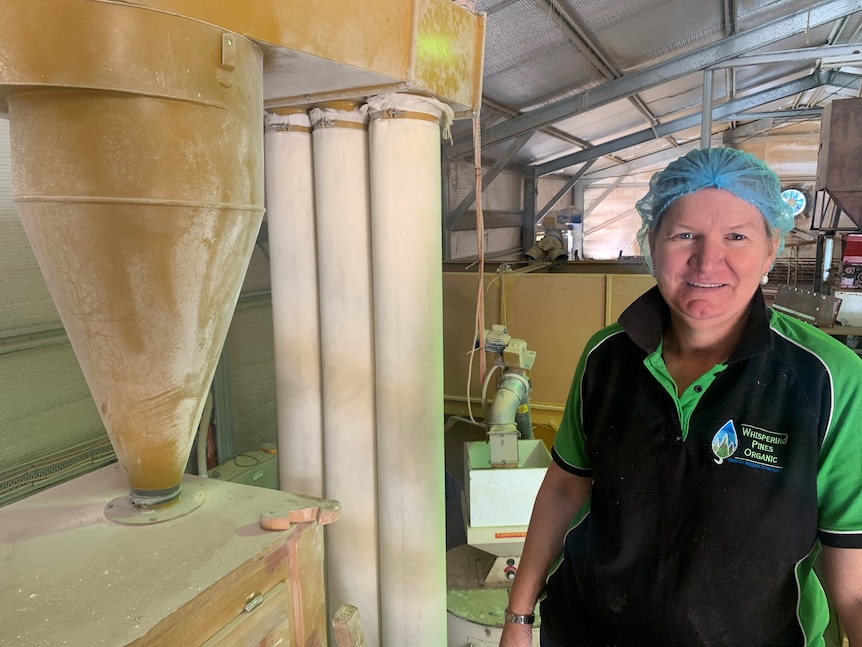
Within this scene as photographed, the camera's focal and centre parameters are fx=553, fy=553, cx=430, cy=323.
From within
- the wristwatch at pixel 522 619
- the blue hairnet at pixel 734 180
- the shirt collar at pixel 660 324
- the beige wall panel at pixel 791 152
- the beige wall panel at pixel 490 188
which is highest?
the beige wall panel at pixel 791 152

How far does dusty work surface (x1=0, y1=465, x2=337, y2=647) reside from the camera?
0.77 metres

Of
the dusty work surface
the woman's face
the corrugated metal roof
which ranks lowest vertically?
the dusty work surface

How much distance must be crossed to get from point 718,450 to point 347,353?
94 cm

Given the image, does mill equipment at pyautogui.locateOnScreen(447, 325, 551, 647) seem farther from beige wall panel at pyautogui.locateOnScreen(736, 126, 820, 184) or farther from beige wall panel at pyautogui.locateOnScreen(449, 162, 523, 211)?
beige wall panel at pyautogui.locateOnScreen(736, 126, 820, 184)

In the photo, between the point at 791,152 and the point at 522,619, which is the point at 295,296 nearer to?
the point at 522,619

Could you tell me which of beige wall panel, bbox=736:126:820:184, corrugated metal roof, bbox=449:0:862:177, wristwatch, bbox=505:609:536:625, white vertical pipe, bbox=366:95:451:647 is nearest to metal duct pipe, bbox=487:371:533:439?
white vertical pipe, bbox=366:95:451:647

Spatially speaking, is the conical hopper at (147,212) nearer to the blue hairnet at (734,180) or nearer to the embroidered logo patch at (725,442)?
the blue hairnet at (734,180)

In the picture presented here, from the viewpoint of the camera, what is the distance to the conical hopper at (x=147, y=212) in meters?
0.81

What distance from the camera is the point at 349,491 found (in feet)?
5.16

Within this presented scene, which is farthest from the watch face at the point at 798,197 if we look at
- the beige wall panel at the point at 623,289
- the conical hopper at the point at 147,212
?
the conical hopper at the point at 147,212

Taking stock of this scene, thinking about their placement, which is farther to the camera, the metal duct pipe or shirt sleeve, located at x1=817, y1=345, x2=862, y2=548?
the metal duct pipe

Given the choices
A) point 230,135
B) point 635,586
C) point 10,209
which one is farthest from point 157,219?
point 10,209

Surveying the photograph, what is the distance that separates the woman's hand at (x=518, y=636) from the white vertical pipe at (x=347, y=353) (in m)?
0.55

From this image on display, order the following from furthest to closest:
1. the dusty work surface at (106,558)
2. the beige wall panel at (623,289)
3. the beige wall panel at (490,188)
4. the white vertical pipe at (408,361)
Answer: the beige wall panel at (490,188), the beige wall panel at (623,289), the white vertical pipe at (408,361), the dusty work surface at (106,558)
